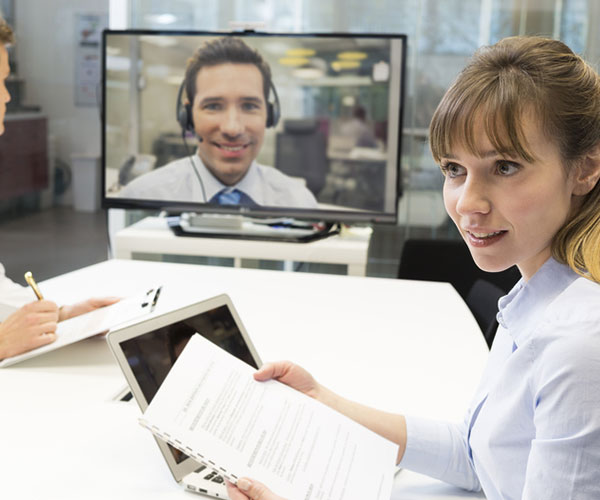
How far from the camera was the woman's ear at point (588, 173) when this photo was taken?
917 mm

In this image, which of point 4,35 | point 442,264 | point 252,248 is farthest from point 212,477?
point 252,248

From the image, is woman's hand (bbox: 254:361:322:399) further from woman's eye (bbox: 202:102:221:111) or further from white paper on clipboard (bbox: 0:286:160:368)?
woman's eye (bbox: 202:102:221:111)

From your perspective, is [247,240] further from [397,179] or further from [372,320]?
[372,320]

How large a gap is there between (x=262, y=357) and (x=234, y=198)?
6.36 ft

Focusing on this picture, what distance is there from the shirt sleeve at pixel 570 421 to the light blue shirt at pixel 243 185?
8.75 feet

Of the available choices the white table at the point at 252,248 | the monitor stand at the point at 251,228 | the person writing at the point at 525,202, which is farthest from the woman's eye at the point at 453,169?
the monitor stand at the point at 251,228

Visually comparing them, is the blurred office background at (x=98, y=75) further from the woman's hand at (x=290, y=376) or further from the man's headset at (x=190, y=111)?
the woman's hand at (x=290, y=376)

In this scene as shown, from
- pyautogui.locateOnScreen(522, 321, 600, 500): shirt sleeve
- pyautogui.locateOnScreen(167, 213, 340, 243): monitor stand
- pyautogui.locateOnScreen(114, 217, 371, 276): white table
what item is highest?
pyautogui.locateOnScreen(522, 321, 600, 500): shirt sleeve

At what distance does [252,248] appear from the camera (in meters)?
3.29

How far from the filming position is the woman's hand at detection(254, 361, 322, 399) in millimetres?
1104

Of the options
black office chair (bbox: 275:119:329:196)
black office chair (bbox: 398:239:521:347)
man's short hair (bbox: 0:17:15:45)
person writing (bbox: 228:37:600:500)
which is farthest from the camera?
black office chair (bbox: 275:119:329:196)

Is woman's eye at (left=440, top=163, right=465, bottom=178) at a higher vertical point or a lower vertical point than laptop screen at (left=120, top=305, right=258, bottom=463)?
higher

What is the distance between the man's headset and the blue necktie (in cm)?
34

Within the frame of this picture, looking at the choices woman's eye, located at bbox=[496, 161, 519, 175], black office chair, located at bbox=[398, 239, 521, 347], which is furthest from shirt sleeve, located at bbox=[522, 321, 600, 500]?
black office chair, located at bbox=[398, 239, 521, 347]
